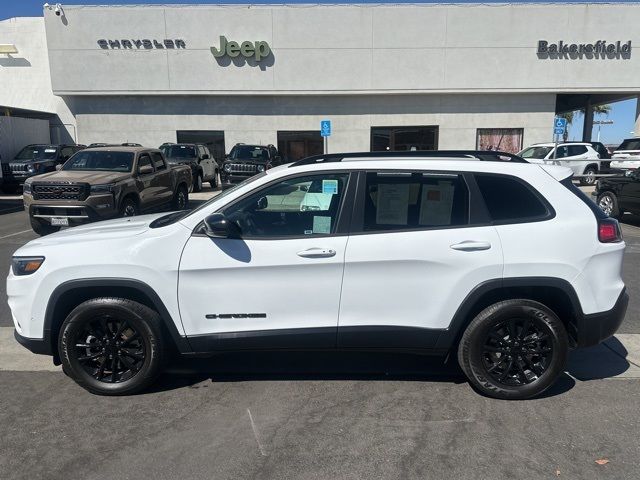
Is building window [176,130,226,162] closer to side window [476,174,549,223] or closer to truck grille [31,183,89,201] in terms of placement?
truck grille [31,183,89,201]

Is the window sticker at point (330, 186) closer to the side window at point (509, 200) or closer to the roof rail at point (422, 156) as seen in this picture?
the roof rail at point (422, 156)

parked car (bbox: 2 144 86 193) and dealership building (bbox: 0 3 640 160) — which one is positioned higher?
dealership building (bbox: 0 3 640 160)

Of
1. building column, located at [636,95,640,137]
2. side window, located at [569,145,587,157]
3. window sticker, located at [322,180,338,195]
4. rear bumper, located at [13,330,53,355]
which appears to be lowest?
rear bumper, located at [13,330,53,355]

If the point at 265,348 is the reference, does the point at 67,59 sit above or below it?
above

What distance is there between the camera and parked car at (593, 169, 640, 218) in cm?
1138

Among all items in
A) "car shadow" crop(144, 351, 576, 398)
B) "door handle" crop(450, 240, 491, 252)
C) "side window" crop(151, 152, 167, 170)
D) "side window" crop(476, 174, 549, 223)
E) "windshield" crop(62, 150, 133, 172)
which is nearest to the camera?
"door handle" crop(450, 240, 491, 252)

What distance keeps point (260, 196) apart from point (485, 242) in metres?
1.65

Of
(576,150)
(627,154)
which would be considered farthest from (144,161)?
(627,154)

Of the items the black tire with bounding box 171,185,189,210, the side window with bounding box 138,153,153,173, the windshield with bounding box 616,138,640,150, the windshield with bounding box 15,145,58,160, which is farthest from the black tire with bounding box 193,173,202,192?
the windshield with bounding box 616,138,640,150

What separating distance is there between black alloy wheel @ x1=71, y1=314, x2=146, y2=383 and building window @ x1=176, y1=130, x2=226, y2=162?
2352 centimetres

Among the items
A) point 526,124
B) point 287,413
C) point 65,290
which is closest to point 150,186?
point 65,290

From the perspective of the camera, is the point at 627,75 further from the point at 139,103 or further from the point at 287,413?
the point at 287,413

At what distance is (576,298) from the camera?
3.59m

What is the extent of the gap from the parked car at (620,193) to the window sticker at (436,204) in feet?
30.4
